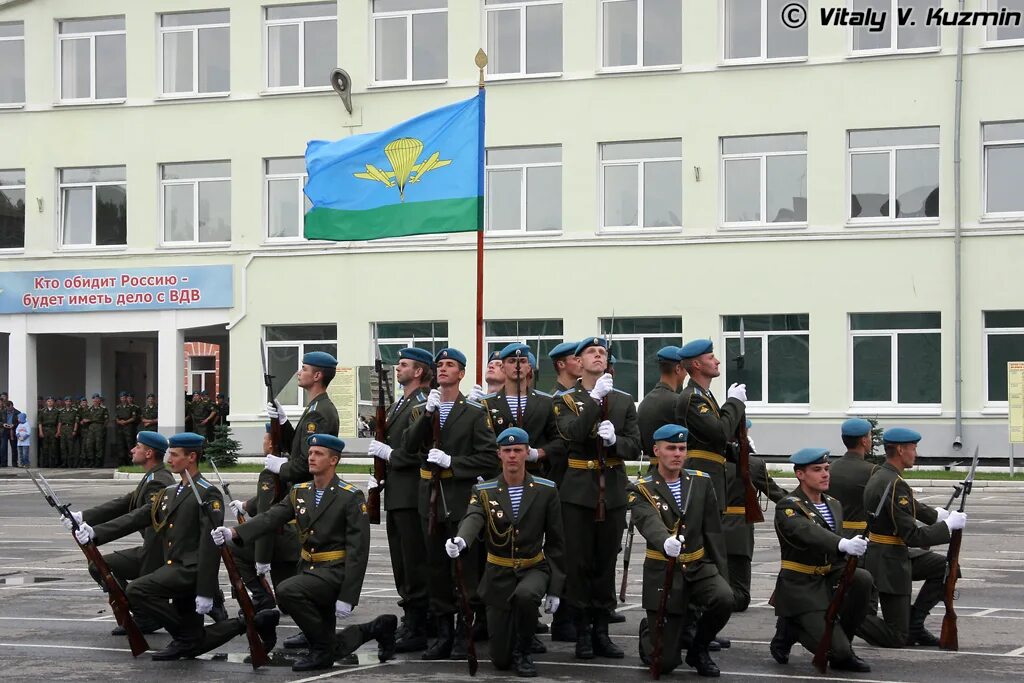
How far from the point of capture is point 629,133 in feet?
114

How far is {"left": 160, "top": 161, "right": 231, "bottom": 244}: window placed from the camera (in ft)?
124

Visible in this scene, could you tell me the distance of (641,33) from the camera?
3481 cm

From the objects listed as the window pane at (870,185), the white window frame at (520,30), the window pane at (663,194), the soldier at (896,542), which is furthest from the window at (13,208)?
the soldier at (896,542)

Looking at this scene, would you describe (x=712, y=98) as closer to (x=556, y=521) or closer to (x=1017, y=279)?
(x=1017, y=279)

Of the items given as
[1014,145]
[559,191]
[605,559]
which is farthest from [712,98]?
[605,559]

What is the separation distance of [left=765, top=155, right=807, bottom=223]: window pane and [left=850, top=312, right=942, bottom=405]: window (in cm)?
252

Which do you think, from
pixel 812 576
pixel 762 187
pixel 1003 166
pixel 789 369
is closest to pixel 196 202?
pixel 762 187

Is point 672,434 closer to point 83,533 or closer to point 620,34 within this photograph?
point 83,533

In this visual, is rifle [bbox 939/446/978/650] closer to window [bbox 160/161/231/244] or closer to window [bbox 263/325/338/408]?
window [bbox 263/325/338/408]

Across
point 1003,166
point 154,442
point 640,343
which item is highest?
point 1003,166

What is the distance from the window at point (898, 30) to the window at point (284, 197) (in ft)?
41.8

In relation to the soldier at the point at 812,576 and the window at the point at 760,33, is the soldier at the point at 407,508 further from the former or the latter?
the window at the point at 760,33

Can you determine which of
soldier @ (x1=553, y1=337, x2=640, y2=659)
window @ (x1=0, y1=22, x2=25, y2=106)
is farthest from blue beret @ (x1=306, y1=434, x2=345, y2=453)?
window @ (x1=0, y1=22, x2=25, y2=106)

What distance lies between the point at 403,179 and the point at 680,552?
10.6 metres
